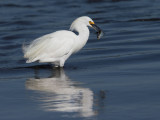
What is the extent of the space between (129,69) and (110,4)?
12656 millimetres

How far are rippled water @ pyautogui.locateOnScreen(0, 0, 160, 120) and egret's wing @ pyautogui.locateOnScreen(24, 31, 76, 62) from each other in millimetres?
325

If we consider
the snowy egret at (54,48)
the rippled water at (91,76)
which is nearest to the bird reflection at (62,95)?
the rippled water at (91,76)

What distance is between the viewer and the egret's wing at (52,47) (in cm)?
1002

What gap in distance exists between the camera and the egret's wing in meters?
10.0

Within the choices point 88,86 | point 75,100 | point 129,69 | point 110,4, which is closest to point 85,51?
point 129,69

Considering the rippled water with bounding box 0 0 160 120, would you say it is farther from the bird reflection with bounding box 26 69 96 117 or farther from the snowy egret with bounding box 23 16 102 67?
the snowy egret with bounding box 23 16 102 67

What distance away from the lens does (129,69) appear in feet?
30.3

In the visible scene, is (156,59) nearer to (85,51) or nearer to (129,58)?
(129,58)

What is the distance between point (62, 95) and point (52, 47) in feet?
9.35

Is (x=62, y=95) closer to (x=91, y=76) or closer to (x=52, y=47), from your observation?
(x=91, y=76)

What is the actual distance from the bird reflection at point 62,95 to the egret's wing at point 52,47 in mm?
953

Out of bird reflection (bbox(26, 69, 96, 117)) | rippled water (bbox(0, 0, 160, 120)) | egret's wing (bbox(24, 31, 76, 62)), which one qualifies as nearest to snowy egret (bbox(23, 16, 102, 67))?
egret's wing (bbox(24, 31, 76, 62))

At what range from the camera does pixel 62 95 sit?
24.2 feet

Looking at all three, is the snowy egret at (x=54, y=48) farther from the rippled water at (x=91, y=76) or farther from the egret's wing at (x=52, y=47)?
the rippled water at (x=91, y=76)
